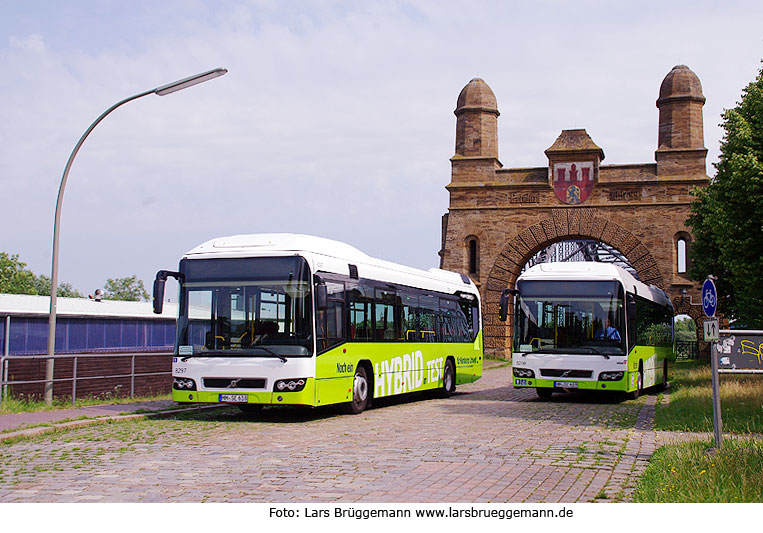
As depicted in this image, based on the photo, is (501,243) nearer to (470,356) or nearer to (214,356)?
(470,356)

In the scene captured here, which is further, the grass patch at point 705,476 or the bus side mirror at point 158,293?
the bus side mirror at point 158,293

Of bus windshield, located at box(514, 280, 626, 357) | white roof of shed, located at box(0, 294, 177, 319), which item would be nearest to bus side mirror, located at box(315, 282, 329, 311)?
bus windshield, located at box(514, 280, 626, 357)

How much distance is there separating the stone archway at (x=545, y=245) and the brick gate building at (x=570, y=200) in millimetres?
51

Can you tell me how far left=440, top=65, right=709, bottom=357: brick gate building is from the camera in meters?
43.9

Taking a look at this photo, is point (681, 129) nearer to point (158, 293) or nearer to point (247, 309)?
point (247, 309)

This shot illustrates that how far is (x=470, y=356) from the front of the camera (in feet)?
73.8

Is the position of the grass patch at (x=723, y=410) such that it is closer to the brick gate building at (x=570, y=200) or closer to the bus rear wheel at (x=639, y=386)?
the bus rear wheel at (x=639, y=386)

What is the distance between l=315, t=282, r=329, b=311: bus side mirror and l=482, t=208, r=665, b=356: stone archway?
1266 inches

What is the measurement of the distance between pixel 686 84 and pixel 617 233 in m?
8.18

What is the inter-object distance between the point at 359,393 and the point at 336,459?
6340 millimetres

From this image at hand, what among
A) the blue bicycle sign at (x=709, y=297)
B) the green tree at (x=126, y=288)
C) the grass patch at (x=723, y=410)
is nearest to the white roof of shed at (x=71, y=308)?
the grass patch at (x=723, y=410)

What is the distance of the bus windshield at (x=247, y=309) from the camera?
1370cm

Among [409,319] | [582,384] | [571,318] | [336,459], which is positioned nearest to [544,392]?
[582,384]

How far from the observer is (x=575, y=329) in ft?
60.5
